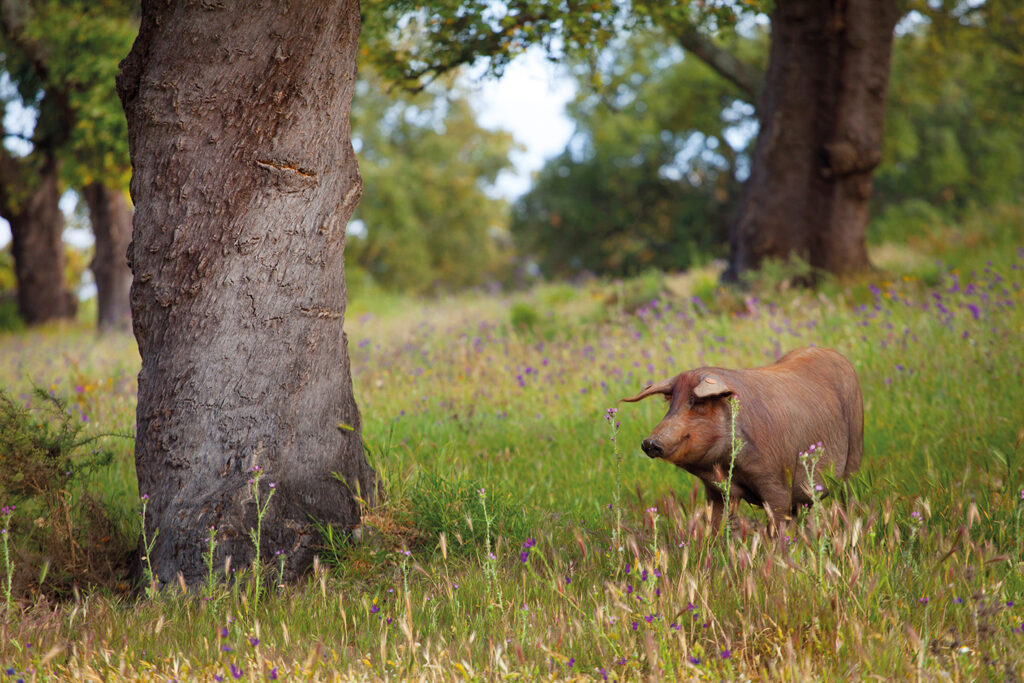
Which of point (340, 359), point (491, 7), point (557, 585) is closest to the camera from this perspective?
point (557, 585)

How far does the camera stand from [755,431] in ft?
11.7

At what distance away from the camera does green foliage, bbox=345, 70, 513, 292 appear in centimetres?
3004

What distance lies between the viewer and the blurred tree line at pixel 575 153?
42.0ft

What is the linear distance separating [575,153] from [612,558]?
74.7 ft

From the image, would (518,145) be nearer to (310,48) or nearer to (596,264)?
(596,264)

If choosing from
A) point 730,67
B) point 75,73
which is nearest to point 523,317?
point 730,67

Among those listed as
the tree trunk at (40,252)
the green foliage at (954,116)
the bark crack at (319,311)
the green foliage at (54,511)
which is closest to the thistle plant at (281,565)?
the green foliage at (54,511)

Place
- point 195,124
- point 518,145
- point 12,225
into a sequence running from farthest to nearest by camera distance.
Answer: point 518,145, point 12,225, point 195,124

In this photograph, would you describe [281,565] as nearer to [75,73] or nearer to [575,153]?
[75,73]

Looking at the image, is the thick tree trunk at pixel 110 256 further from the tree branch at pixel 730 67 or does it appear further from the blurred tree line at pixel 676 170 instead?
the blurred tree line at pixel 676 170

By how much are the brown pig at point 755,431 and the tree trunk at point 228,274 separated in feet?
5.54

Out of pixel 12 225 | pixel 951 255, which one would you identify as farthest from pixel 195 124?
pixel 12 225

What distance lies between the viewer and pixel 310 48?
13.1ft

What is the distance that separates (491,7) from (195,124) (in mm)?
2992
